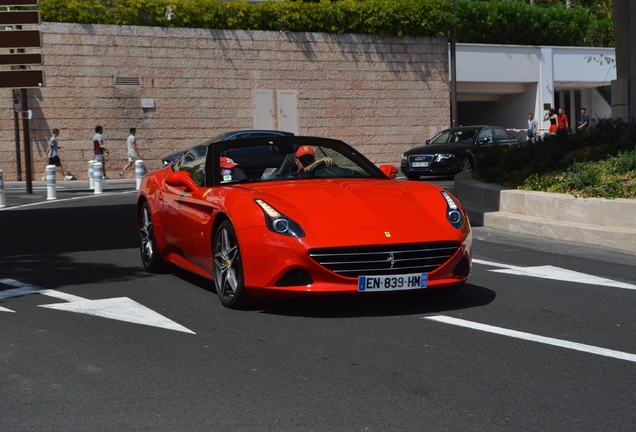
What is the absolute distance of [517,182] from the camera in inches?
550

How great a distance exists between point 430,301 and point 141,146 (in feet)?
88.7

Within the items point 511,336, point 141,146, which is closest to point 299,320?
point 511,336

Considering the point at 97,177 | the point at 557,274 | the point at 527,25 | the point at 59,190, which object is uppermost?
the point at 527,25

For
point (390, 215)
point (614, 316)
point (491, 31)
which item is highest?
point (491, 31)

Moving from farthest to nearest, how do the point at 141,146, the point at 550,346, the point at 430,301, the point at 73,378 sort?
the point at 141,146, the point at 430,301, the point at 550,346, the point at 73,378

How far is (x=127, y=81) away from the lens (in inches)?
1303

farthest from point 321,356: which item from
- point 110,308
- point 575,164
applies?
point 575,164

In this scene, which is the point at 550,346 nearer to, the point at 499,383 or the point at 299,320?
the point at 499,383

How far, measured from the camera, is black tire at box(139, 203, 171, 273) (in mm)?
8992

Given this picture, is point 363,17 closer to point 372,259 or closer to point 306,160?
point 306,160

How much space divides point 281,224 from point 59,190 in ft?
66.9

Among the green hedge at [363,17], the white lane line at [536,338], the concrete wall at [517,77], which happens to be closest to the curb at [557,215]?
the white lane line at [536,338]

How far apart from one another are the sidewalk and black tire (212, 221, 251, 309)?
1281 cm

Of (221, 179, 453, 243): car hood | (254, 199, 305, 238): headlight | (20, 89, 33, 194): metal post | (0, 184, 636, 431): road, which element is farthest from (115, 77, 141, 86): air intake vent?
(254, 199, 305, 238): headlight
